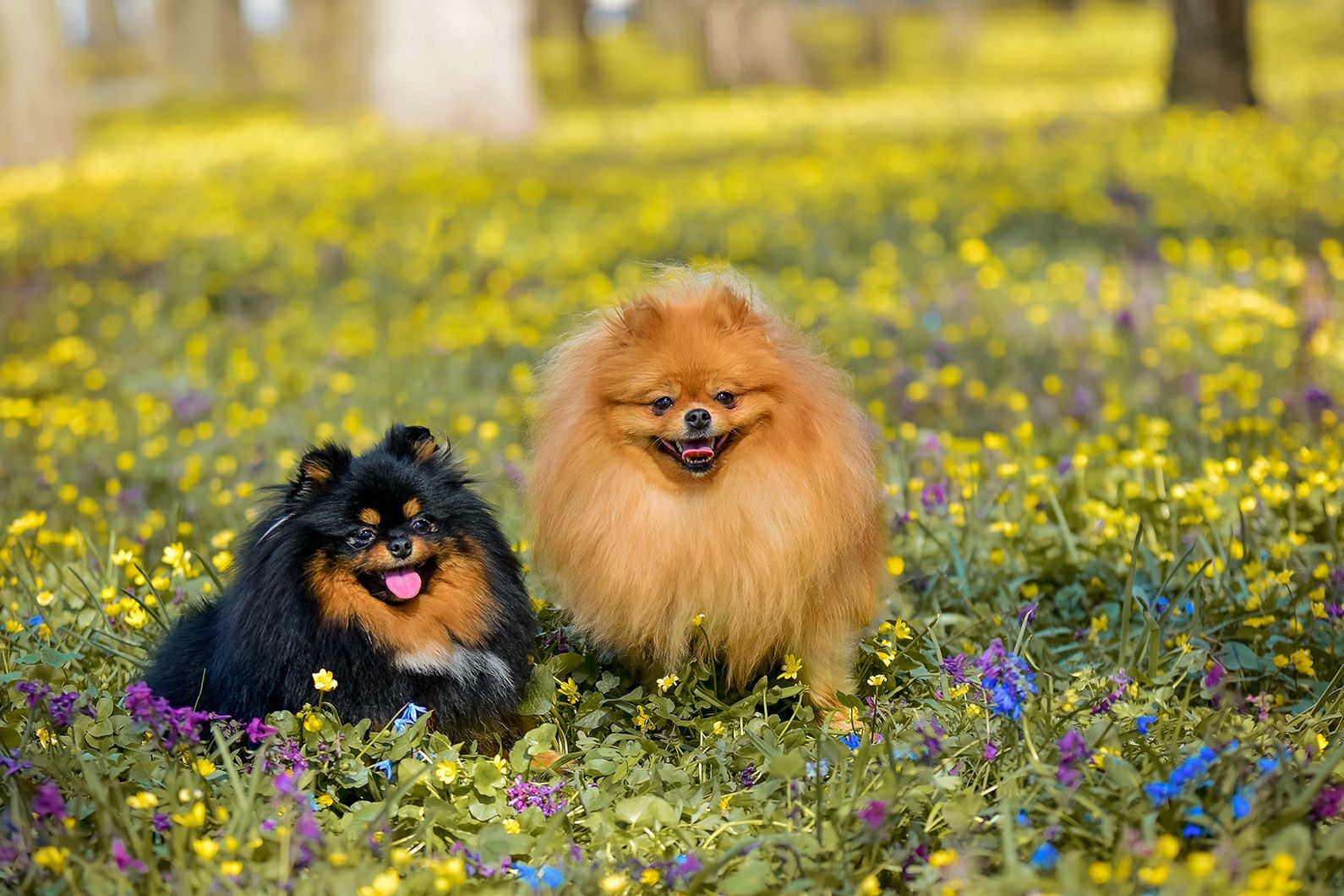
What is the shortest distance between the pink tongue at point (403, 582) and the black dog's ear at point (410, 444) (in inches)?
11.7

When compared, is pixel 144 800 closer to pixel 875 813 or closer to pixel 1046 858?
pixel 875 813

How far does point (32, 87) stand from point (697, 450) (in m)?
13.9

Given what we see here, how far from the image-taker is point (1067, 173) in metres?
11.1

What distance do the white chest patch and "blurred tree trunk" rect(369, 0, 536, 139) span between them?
531 inches

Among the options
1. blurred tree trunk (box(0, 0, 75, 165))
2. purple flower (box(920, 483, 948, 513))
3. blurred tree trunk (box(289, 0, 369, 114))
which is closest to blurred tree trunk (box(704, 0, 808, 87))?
blurred tree trunk (box(289, 0, 369, 114))

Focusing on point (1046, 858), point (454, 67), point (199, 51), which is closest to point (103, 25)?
point (199, 51)

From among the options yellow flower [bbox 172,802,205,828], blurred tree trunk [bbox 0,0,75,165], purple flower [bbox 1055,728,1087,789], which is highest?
blurred tree trunk [bbox 0,0,75,165]

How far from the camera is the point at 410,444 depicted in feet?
11.0

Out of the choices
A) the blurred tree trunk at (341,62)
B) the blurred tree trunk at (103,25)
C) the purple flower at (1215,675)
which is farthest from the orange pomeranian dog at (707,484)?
the blurred tree trunk at (103,25)

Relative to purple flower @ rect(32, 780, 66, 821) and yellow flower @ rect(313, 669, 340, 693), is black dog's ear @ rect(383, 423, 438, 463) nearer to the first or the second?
yellow flower @ rect(313, 669, 340, 693)

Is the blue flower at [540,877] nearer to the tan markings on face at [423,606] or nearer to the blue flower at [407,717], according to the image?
the blue flower at [407,717]

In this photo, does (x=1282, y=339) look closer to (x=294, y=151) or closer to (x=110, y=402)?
(x=110, y=402)

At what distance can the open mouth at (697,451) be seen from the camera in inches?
131

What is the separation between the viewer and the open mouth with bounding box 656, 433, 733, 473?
3.33m
